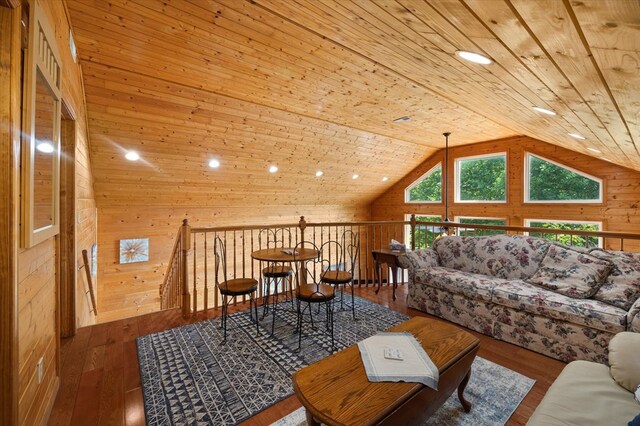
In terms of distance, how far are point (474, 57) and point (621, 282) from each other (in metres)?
2.43

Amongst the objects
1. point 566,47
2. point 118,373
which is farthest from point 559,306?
point 118,373

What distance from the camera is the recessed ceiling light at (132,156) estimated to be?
14.2 ft

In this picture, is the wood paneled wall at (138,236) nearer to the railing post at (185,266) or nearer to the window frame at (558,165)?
the railing post at (185,266)

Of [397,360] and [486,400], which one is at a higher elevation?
[397,360]

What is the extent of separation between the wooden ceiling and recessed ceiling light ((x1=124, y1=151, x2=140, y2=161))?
0.33 ft

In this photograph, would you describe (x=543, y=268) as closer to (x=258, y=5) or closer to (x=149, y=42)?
(x=258, y=5)

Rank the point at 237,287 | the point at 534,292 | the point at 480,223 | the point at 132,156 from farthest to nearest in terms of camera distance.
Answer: the point at 480,223, the point at 132,156, the point at 237,287, the point at 534,292

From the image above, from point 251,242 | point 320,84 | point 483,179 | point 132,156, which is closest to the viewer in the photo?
point 320,84

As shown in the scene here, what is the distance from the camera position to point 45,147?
5.79 ft

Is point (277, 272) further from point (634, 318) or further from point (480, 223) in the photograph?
point (480, 223)

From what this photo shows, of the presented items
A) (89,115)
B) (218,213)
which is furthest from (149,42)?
(218,213)

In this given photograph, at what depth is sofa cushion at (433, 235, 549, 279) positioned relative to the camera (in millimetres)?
3197

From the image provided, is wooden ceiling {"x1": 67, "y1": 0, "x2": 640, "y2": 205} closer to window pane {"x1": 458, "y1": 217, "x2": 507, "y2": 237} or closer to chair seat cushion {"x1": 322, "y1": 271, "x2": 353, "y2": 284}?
window pane {"x1": 458, "y1": 217, "x2": 507, "y2": 237}

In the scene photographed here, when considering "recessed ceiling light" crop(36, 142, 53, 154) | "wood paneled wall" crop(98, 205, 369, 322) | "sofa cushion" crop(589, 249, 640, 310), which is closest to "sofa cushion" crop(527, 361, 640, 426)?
"sofa cushion" crop(589, 249, 640, 310)
